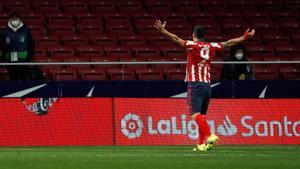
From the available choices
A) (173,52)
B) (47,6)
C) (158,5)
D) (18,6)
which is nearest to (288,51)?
(173,52)

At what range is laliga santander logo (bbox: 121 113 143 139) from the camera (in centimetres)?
1781

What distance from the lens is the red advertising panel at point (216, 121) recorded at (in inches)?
701

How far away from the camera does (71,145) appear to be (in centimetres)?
1780

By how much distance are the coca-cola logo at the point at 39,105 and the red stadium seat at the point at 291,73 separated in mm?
5511

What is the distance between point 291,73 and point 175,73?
2687 millimetres

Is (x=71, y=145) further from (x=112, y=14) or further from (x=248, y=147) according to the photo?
(x=112, y=14)

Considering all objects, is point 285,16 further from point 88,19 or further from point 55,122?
point 55,122

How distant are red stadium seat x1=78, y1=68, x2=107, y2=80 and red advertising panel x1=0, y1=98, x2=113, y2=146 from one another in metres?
2.72

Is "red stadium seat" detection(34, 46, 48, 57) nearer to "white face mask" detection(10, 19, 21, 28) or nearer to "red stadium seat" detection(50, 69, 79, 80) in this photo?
"white face mask" detection(10, 19, 21, 28)

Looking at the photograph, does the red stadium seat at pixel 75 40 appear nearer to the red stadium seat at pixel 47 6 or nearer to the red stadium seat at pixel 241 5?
the red stadium seat at pixel 47 6

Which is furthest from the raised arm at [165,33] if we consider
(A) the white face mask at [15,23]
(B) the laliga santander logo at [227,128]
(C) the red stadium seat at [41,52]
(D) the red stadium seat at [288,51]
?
(D) the red stadium seat at [288,51]

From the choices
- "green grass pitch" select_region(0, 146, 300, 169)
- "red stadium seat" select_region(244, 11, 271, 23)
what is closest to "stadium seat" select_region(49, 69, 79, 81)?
"green grass pitch" select_region(0, 146, 300, 169)

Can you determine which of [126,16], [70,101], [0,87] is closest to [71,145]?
[70,101]

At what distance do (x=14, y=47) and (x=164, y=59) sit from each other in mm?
4103
